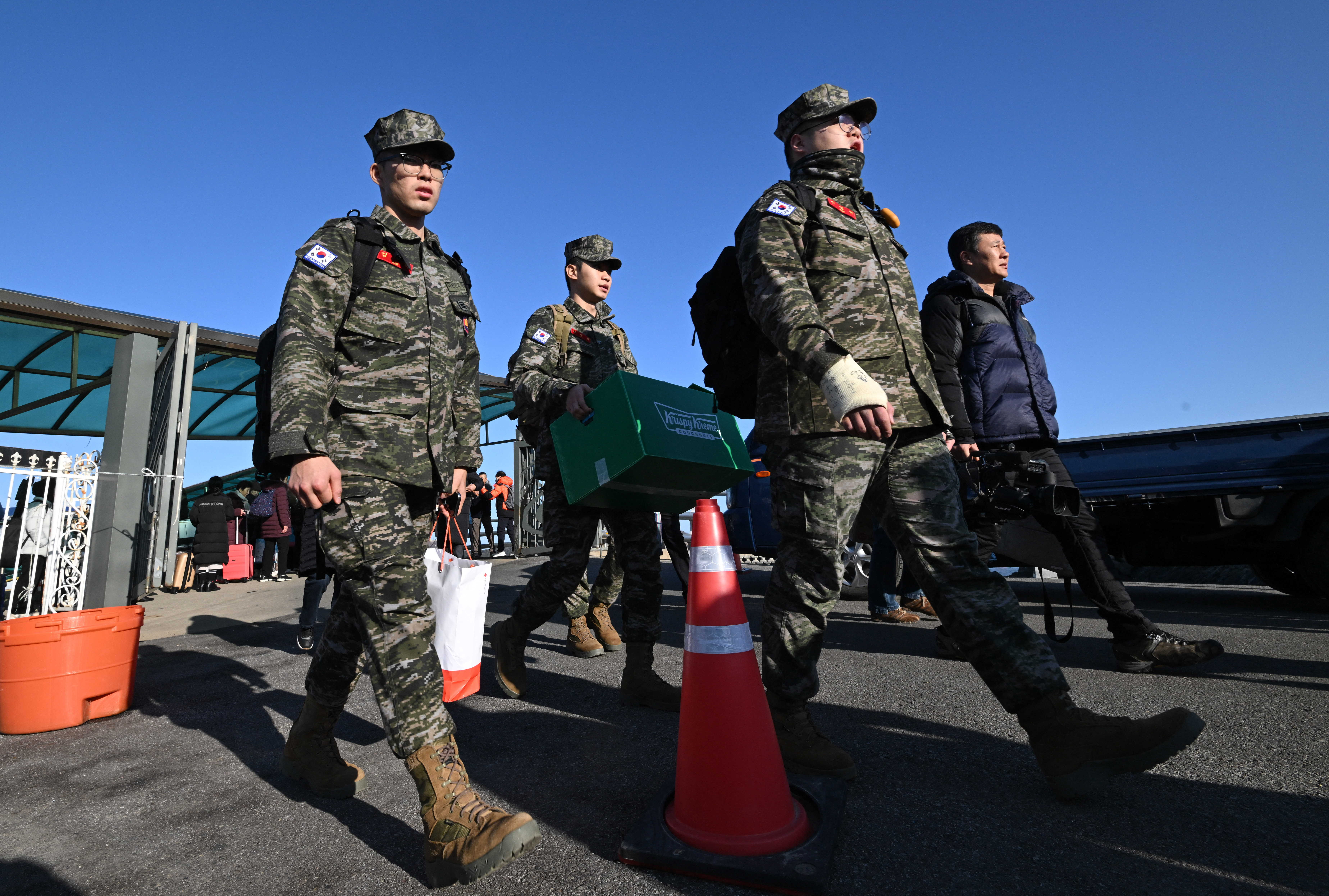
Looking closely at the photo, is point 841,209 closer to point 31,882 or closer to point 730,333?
point 730,333

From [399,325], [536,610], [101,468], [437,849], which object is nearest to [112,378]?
[101,468]

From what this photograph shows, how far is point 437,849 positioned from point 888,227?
8.38 feet

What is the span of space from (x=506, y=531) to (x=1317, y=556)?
1396cm

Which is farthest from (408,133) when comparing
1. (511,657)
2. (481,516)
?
(481,516)

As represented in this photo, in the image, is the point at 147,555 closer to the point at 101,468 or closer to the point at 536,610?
the point at 101,468

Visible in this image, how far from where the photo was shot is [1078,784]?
71.5 inches

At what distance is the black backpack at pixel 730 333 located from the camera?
8.16 ft

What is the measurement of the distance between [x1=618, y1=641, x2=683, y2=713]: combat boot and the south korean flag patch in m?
2.00

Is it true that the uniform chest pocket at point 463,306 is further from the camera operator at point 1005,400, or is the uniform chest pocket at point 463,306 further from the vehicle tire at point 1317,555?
the vehicle tire at point 1317,555

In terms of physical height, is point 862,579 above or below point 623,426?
below

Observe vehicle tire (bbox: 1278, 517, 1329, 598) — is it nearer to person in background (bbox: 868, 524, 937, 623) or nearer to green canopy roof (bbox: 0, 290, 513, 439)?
person in background (bbox: 868, 524, 937, 623)

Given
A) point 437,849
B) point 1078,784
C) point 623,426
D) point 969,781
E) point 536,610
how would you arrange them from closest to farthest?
point 437,849 < point 1078,784 < point 969,781 < point 623,426 < point 536,610

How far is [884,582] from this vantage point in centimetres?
555

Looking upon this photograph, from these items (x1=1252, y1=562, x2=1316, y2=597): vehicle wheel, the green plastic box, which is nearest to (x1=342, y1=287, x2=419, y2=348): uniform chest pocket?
the green plastic box
